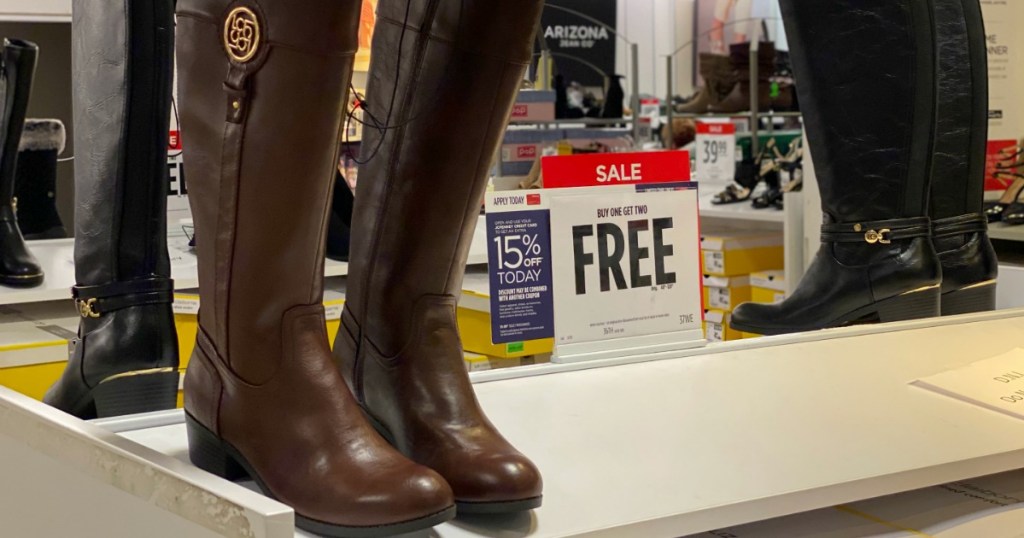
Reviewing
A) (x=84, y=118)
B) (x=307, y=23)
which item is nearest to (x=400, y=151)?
(x=307, y=23)

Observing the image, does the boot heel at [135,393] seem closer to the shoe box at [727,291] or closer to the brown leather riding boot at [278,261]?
the brown leather riding boot at [278,261]

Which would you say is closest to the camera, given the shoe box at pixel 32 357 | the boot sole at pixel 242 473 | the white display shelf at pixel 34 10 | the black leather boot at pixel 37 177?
the boot sole at pixel 242 473

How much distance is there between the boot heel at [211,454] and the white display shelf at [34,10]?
7.53ft

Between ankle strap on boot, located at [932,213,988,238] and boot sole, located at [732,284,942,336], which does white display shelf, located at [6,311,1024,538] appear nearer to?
boot sole, located at [732,284,942,336]

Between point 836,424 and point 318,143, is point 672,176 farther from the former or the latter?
point 318,143

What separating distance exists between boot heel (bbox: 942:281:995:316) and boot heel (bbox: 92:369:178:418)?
38.9 inches

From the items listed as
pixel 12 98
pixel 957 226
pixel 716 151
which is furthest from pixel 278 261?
pixel 716 151

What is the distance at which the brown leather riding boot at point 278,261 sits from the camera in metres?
0.65

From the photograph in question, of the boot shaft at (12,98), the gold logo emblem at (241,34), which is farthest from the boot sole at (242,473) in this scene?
the boot shaft at (12,98)

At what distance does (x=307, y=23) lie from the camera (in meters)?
0.65

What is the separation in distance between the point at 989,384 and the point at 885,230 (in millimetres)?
299

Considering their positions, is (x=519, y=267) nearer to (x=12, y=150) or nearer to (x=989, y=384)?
(x=989, y=384)

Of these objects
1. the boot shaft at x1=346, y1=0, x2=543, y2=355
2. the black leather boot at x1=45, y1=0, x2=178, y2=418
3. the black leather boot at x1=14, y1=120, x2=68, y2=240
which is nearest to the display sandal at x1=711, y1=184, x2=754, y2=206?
the black leather boot at x1=14, y1=120, x2=68, y2=240

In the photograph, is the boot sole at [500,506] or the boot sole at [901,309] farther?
the boot sole at [901,309]
